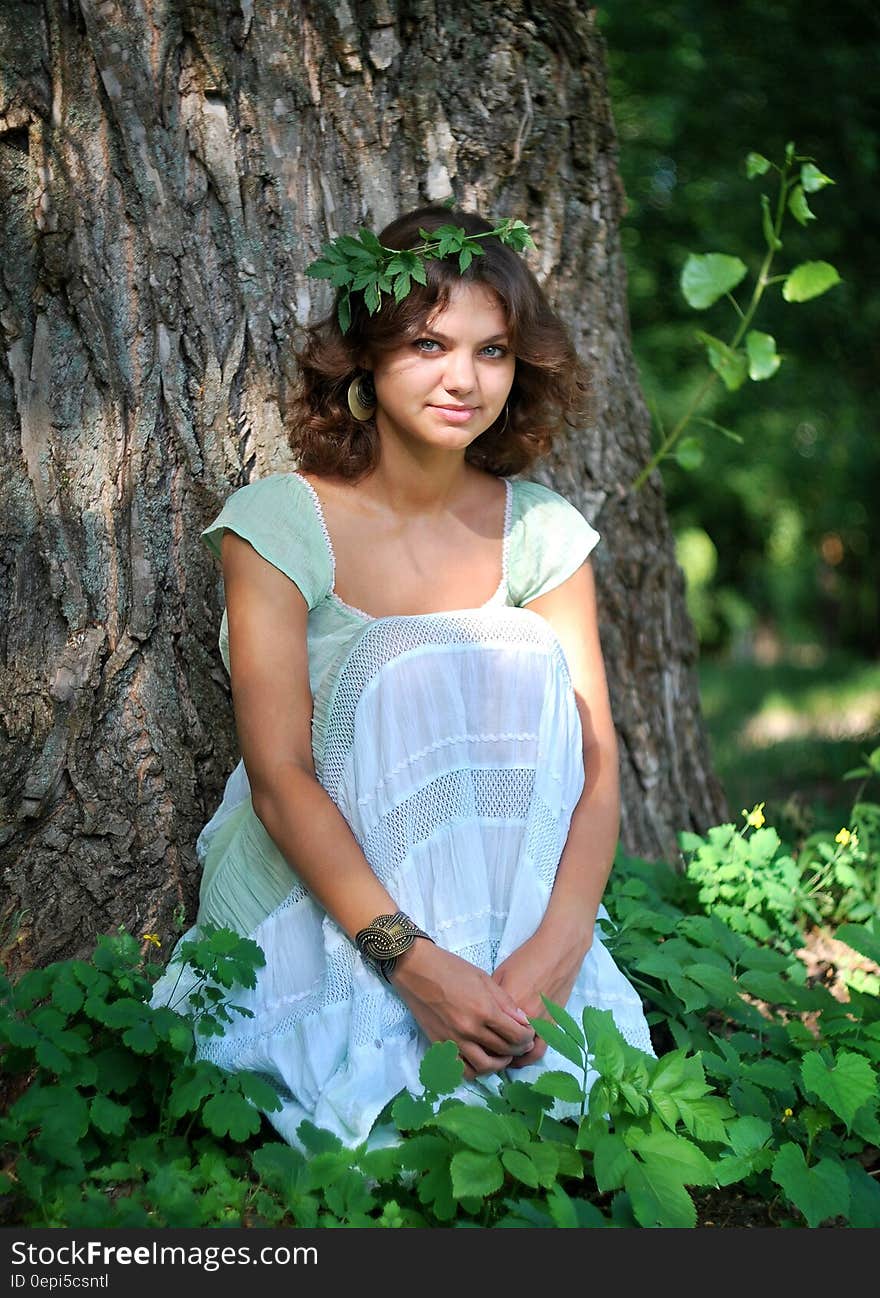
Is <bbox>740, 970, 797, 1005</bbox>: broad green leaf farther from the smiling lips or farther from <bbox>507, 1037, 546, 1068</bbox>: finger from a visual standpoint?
the smiling lips

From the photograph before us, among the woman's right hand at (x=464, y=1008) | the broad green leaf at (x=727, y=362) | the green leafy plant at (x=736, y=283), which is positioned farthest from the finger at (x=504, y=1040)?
the broad green leaf at (x=727, y=362)

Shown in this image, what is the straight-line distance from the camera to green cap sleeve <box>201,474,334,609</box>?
2.40 metres

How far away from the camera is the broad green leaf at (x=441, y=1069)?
1.93 m

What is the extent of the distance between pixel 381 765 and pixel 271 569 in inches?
17.1

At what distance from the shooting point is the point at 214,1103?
6.69 ft

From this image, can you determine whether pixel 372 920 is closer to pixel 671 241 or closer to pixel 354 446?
pixel 354 446

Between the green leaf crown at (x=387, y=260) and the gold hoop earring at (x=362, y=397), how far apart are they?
0.11 meters

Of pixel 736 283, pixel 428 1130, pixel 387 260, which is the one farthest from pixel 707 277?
pixel 428 1130

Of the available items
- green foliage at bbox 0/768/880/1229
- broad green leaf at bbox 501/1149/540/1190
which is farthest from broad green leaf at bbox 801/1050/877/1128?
broad green leaf at bbox 501/1149/540/1190

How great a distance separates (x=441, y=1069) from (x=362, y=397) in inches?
53.3

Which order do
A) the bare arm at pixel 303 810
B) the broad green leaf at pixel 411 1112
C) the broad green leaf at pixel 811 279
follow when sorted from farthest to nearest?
the broad green leaf at pixel 811 279 → the bare arm at pixel 303 810 → the broad green leaf at pixel 411 1112

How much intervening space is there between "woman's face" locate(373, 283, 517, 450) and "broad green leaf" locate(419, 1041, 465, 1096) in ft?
3.80

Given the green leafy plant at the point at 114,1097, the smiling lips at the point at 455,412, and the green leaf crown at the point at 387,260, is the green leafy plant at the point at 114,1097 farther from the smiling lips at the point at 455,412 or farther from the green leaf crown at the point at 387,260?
the green leaf crown at the point at 387,260

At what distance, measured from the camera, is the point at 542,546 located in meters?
2.71
